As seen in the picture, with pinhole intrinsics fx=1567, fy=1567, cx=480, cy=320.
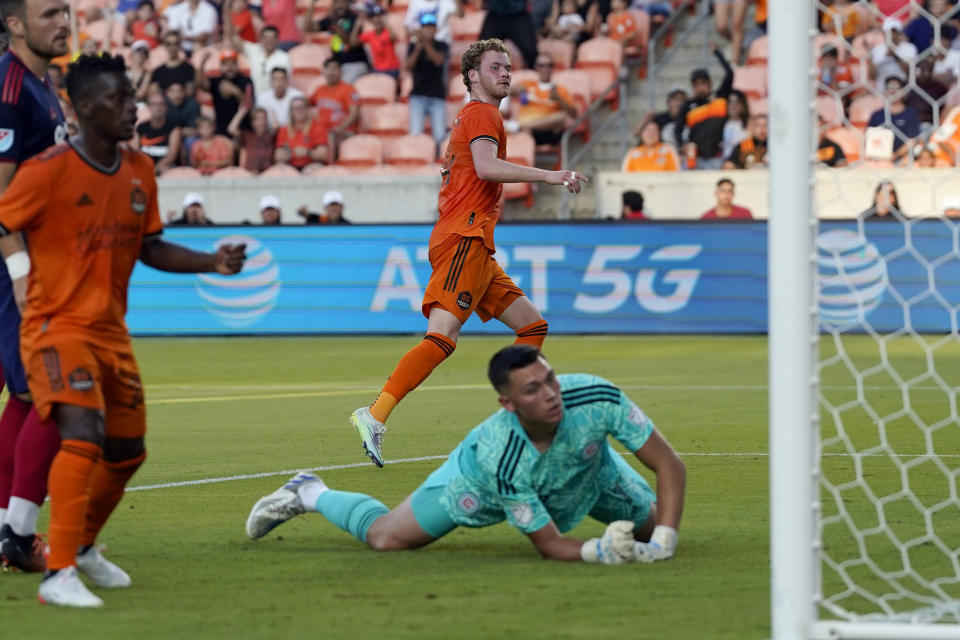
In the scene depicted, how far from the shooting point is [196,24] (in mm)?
24875

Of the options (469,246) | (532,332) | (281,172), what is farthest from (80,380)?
(281,172)

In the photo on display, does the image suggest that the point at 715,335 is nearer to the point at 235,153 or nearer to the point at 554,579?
the point at 235,153

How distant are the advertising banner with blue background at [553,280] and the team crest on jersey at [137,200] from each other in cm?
1182

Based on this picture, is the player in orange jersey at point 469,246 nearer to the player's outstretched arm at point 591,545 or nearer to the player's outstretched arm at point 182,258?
the player's outstretched arm at point 591,545

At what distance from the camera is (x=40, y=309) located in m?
5.09

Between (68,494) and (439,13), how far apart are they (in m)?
18.2

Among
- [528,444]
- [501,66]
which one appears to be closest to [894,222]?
[501,66]

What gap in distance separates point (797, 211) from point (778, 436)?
2.03 ft

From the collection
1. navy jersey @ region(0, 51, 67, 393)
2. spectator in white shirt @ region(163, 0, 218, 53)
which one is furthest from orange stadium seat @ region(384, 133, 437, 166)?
navy jersey @ region(0, 51, 67, 393)

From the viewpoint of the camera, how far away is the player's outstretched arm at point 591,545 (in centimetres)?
549

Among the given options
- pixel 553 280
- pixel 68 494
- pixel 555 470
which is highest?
pixel 68 494

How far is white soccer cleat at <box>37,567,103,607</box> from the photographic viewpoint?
493cm

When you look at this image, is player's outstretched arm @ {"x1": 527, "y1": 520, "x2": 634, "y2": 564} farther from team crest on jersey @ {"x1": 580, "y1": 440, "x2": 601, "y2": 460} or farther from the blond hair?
the blond hair

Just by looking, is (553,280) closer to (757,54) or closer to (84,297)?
(757,54)
